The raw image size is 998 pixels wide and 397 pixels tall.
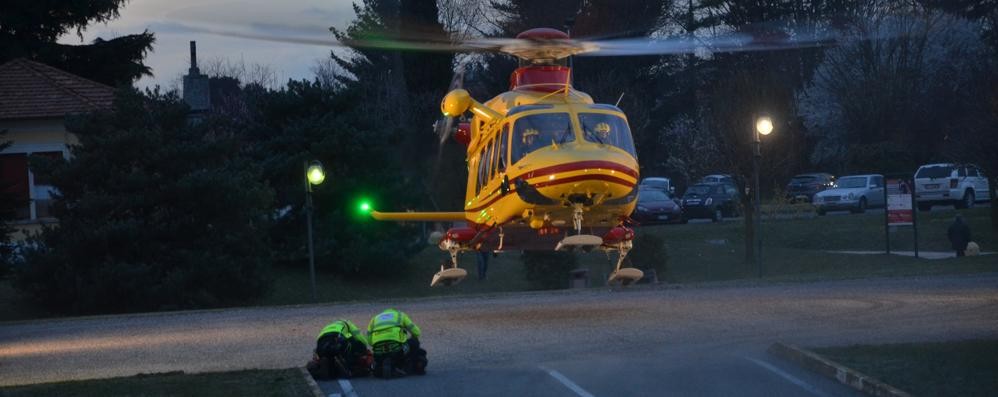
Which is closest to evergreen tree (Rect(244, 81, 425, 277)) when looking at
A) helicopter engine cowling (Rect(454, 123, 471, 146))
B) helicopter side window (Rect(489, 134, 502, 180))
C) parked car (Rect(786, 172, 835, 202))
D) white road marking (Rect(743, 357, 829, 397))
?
helicopter engine cowling (Rect(454, 123, 471, 146))

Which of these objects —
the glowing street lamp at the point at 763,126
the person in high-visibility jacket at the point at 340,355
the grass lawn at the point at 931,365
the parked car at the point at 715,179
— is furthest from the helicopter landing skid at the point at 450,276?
the parked car at the point at 715,179

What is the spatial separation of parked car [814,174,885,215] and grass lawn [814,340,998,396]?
41.6 metres

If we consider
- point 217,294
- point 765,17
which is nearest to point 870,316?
point 217,294

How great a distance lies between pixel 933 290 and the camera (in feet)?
78.8

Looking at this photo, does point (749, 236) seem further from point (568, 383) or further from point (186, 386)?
point (186, 386)

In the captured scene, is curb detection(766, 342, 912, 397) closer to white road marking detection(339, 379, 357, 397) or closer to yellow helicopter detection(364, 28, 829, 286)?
white road marking detection(339, 379, 357, 397)

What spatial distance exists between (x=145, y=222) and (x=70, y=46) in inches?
803

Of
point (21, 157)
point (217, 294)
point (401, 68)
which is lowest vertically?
point (217, 294)

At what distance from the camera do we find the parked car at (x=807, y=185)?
60438 mm

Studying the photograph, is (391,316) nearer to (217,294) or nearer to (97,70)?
(217,294)

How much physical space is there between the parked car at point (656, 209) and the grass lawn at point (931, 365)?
38.8 m

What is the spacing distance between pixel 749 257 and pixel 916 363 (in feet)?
103

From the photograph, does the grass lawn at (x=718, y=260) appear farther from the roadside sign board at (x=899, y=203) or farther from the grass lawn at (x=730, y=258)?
the roadside sign board at (x=899, y=203)

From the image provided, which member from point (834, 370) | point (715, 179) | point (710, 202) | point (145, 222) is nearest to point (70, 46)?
point (145, 222)
